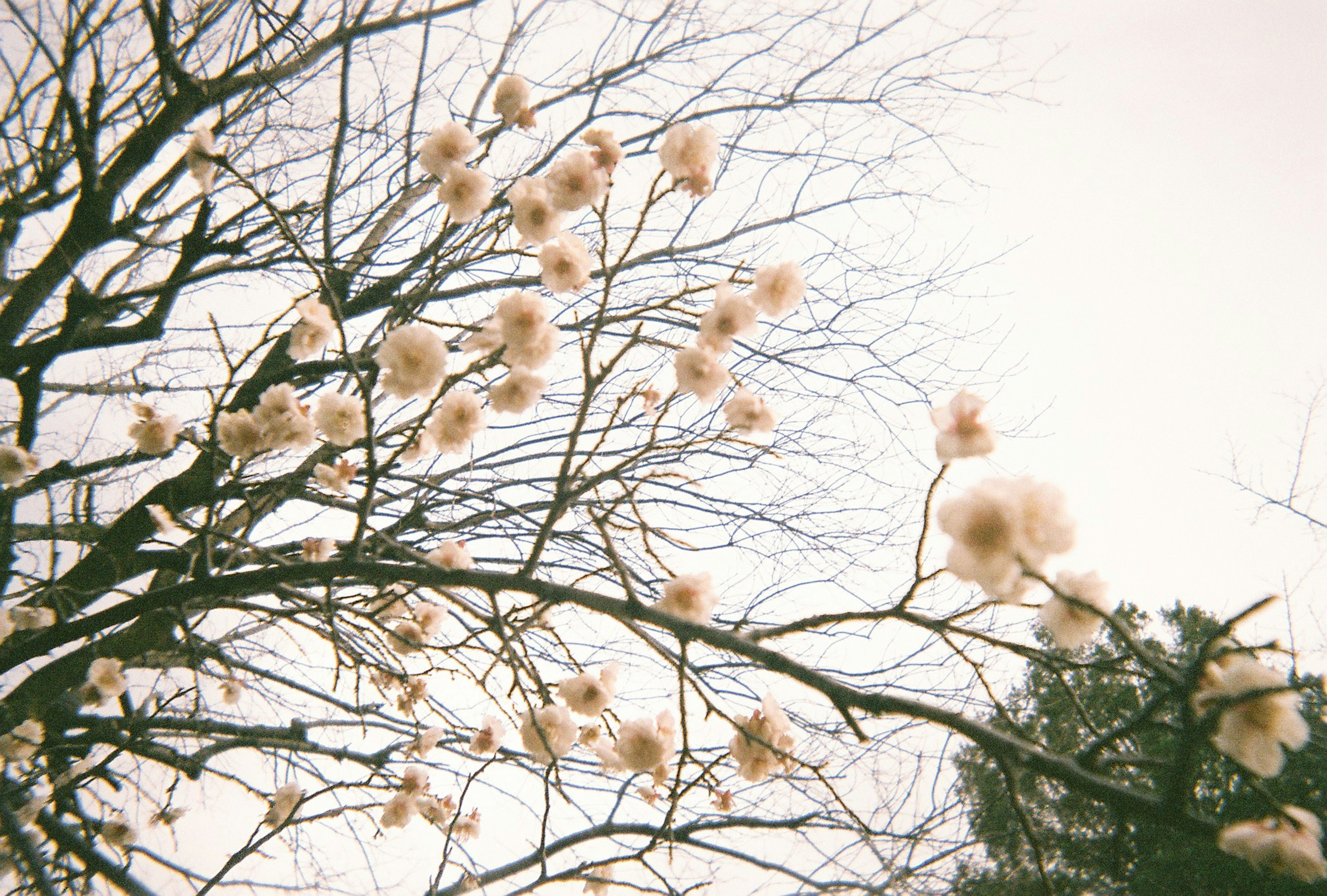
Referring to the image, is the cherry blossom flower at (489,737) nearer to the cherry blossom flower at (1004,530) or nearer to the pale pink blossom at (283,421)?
the pale pink blossom at (283,421)

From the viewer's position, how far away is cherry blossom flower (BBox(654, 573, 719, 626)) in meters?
1.50

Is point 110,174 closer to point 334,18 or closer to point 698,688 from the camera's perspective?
point 334,18

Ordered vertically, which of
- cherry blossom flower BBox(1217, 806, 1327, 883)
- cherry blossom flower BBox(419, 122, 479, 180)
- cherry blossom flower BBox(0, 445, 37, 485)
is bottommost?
cherry blossom flower BBox(1217, 806, 1327, 883)

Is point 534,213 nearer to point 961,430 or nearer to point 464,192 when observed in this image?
point 464,192

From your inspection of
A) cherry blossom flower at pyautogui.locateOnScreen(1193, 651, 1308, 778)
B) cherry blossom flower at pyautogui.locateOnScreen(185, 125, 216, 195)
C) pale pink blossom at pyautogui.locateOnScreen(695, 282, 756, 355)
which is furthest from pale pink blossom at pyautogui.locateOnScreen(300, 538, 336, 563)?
cherry blossom flower at pyautogui.locateOnScreen(1193, 651, 1308, 778)

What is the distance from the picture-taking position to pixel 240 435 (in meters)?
2.04

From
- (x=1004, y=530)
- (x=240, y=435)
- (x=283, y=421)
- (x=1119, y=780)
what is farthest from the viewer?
(x=1119, y=780)

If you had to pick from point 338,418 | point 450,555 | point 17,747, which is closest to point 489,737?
point 450,555

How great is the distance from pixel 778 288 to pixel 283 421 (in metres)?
1.59

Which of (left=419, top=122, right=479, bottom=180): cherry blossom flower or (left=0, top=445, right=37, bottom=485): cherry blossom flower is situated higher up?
(left=0, top=445, right=37, bottom=485): cherry blossom flower

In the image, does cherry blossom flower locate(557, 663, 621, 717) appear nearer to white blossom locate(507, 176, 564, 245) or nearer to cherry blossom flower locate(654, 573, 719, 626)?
cherry blossom flower locate(654, 573, 719, 626)

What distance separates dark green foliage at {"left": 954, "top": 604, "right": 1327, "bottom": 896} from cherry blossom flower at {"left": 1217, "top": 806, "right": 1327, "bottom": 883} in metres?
0.03

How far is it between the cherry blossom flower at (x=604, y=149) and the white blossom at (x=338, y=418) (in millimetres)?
1108

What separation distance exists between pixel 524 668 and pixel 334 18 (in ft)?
12.4
